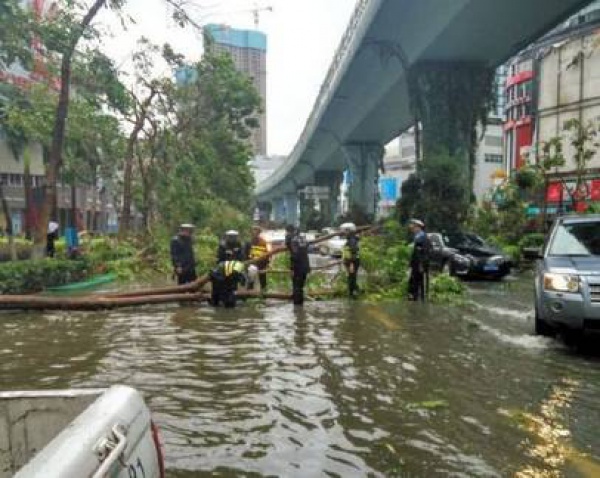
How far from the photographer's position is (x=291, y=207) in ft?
347

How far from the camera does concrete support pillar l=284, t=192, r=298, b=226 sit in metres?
103

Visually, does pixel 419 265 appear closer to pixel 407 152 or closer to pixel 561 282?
pixel 561 282

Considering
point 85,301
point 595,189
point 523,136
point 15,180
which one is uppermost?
point 523,136

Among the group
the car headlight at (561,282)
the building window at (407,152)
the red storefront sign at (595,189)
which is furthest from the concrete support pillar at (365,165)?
the building window at (407,152)

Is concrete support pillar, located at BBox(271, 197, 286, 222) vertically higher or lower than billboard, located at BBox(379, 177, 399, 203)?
lower

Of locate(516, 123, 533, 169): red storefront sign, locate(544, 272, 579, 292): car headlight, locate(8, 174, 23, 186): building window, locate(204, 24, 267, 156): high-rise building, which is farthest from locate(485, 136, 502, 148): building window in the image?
locate(544, 272, 579, 292): car headlight

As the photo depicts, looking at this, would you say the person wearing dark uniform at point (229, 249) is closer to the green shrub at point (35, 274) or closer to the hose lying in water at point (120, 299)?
the hose lying in water at point (120, 299)

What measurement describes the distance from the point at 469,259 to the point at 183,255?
965cm

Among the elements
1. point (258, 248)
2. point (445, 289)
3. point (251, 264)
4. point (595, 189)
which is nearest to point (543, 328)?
point (445, 289)

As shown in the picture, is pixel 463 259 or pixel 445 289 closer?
pixel 445 289

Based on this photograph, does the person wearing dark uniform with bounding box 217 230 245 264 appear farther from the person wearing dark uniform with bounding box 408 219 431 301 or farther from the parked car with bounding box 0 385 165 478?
the parked car with bounding box 0 385 165 478

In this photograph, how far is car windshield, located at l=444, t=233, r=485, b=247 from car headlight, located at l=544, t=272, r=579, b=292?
44.4 feet

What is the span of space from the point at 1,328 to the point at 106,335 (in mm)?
2079

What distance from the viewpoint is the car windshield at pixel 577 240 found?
371 inches
